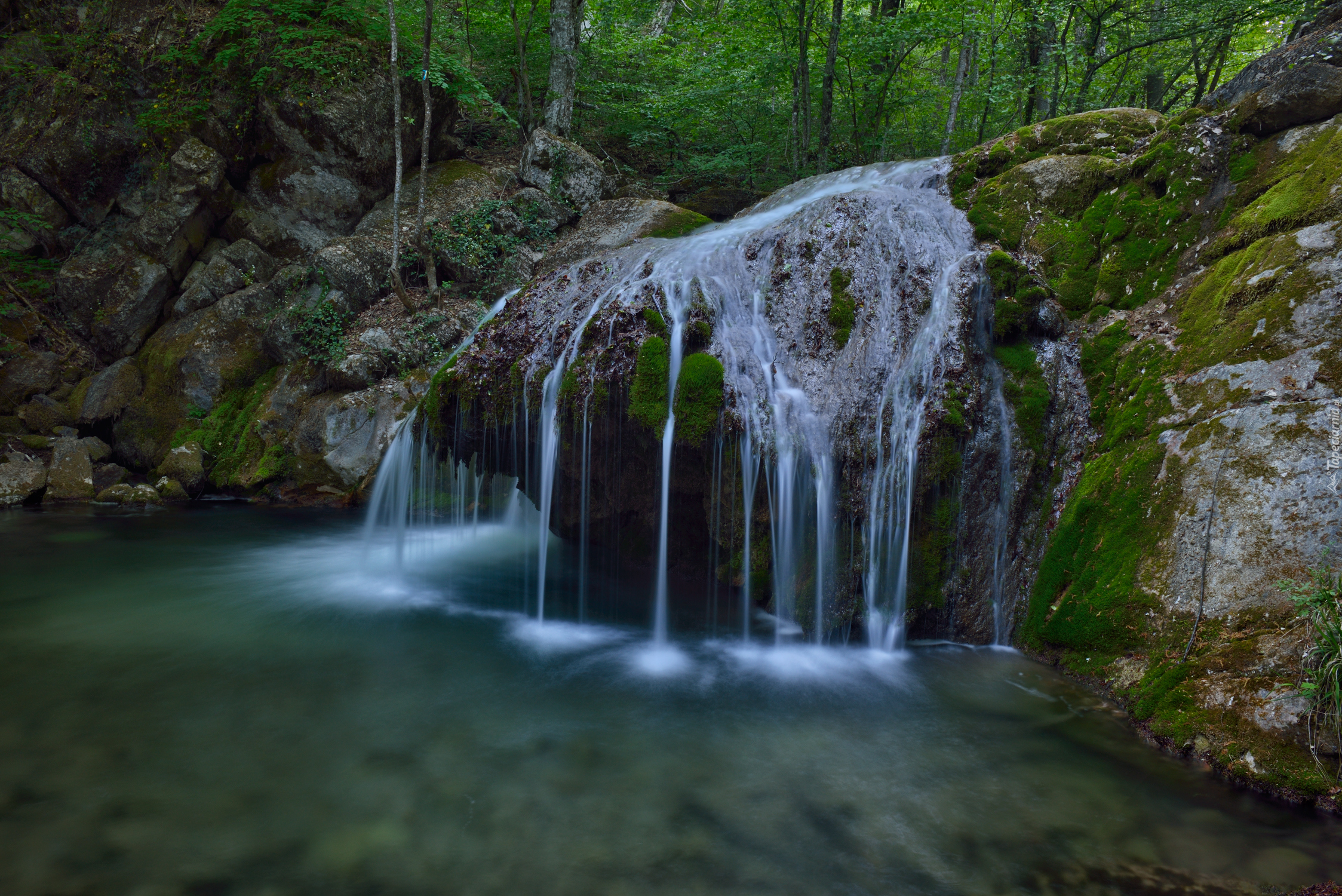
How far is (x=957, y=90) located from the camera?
12.6 metres

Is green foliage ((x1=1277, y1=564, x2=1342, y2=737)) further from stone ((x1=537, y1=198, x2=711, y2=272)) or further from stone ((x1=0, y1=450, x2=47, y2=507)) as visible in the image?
stone ((x1=0, y1=450, x2=47, y2=507))

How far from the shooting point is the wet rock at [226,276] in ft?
41.9

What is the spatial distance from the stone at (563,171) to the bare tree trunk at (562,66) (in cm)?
113

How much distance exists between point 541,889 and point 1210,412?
5796 mm

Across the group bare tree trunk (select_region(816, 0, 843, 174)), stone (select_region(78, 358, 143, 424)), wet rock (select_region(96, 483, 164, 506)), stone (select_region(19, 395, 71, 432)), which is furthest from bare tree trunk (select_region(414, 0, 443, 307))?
bare tree trunk (select_region(816, 0, 843, 174))

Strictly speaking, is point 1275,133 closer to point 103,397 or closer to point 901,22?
point 901,22

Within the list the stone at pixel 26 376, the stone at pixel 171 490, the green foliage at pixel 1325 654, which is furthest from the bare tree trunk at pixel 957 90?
the stone at pixel 26 376

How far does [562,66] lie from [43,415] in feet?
39.1

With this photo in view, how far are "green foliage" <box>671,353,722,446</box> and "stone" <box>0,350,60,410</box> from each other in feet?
41.6

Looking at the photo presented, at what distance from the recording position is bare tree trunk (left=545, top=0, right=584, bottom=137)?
13930mm

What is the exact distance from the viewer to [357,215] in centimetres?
1370

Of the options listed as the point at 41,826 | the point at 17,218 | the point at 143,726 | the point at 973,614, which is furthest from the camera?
the point at 17,218

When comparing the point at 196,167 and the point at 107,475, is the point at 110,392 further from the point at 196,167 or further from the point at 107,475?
the point at 196,167

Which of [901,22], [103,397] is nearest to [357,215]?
[103,397]
